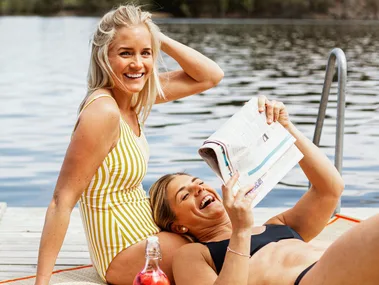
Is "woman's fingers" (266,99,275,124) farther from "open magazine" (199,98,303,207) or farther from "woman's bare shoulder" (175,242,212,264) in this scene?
"woman's bare shoulder" (175,242,212,264)

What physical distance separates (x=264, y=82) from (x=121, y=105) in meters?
14.2

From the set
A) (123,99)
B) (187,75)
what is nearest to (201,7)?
(187,75)

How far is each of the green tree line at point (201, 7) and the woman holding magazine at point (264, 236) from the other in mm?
60960

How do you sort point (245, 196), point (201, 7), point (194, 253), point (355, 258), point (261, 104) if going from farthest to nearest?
point (201, 7) < point (261, 104) < point (194, 253) < point (245, 196) < point (355, 258)

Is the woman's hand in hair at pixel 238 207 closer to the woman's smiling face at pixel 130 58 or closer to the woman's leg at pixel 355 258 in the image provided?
the woman's leg at pixel 355 258

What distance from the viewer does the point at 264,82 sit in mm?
17438

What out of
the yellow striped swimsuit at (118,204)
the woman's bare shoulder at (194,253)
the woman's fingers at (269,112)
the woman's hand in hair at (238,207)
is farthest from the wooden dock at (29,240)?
the woman's hand in hair at (238,207)

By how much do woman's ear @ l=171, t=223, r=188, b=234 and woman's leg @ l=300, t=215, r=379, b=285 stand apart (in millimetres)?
849

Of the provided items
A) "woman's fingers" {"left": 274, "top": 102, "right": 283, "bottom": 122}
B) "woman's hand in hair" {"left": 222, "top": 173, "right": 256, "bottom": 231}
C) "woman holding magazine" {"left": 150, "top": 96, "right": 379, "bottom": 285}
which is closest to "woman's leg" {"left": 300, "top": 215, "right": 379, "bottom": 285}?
"woman holding magazine" {"left": 150, "top": 96, "right": 379, "bottom": 285}

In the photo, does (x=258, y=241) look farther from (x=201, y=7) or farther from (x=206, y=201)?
(x=201, y=7)

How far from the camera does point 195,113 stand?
12719 millimetres

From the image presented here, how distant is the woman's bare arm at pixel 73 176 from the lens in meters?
3.07

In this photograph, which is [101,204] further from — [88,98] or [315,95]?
[315,95]

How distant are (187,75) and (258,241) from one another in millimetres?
1116
